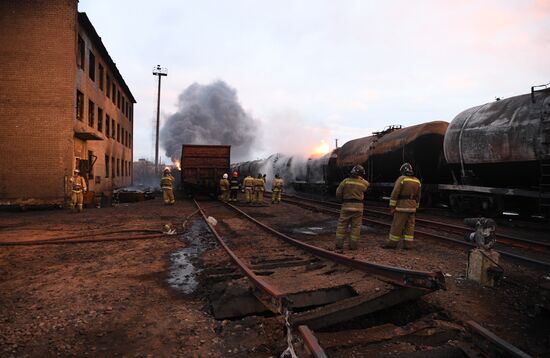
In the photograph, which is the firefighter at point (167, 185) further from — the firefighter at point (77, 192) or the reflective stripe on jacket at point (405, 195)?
the reflective stripe on jacket at point (405, 195)

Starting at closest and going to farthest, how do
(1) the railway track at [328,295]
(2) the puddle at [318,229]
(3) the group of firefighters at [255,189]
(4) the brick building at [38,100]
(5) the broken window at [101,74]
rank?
(1) the railway track at [328,295] < (2) the puddle at [318,229] < (4) the brick building at [38,100] < (3) the group of firefighters at [255,189] < (5) the broken window at [101,74]

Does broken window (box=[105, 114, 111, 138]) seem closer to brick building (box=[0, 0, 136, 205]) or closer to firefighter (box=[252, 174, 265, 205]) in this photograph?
brick building (box=[0, 0, 136, 205])

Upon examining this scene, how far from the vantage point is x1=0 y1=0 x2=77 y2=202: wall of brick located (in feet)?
47.0

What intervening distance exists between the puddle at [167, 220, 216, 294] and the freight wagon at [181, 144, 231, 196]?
8.92 meters

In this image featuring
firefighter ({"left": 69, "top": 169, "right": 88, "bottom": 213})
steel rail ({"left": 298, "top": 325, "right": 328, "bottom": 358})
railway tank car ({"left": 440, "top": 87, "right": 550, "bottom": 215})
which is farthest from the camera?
firefighter ({"left": 69, "top": 169, "right": 88, "bottom": 213})

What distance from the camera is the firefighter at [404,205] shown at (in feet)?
21.2

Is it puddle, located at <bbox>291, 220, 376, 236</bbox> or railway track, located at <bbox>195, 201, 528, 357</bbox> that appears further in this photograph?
puddle, located at <bbox>291, 220, 376, 236</bbox>

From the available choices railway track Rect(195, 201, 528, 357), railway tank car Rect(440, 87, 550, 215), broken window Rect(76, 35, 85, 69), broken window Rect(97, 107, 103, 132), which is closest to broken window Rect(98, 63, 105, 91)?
broken window Rect(97, 107, 103, 132)

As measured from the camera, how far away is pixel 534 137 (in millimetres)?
8352

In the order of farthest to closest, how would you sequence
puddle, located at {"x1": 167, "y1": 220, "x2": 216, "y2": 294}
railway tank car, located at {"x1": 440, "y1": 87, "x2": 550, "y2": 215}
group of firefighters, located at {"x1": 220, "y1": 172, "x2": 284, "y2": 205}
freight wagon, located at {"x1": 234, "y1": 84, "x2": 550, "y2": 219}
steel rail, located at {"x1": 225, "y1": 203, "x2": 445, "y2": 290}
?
group of firefighters, located at {"x1": 220, "y1": 172, "x2": 284, "y2": 205} → freight wagon, located at {"x1": 234, "y1": 84, "x2": 550, "y2": 219} → railway tank car, located at {"x1": 440, "y1": 87, "x2": 550, "y2": 215} → puddle, located at {"x1": 167, "y1": 220, "x2": 216, "y2": 294} → steel rail, located at {"x1": 225, "y1": 203, "x2": 445, "y2": 290}

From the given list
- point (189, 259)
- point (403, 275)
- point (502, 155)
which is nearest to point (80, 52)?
point (189, 259)

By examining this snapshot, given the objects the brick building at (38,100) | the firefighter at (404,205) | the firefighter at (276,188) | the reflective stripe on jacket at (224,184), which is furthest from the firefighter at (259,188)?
the firefighter at (404,205)

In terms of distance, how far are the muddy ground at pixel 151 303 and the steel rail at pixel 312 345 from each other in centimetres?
33

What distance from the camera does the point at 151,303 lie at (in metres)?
4.05
